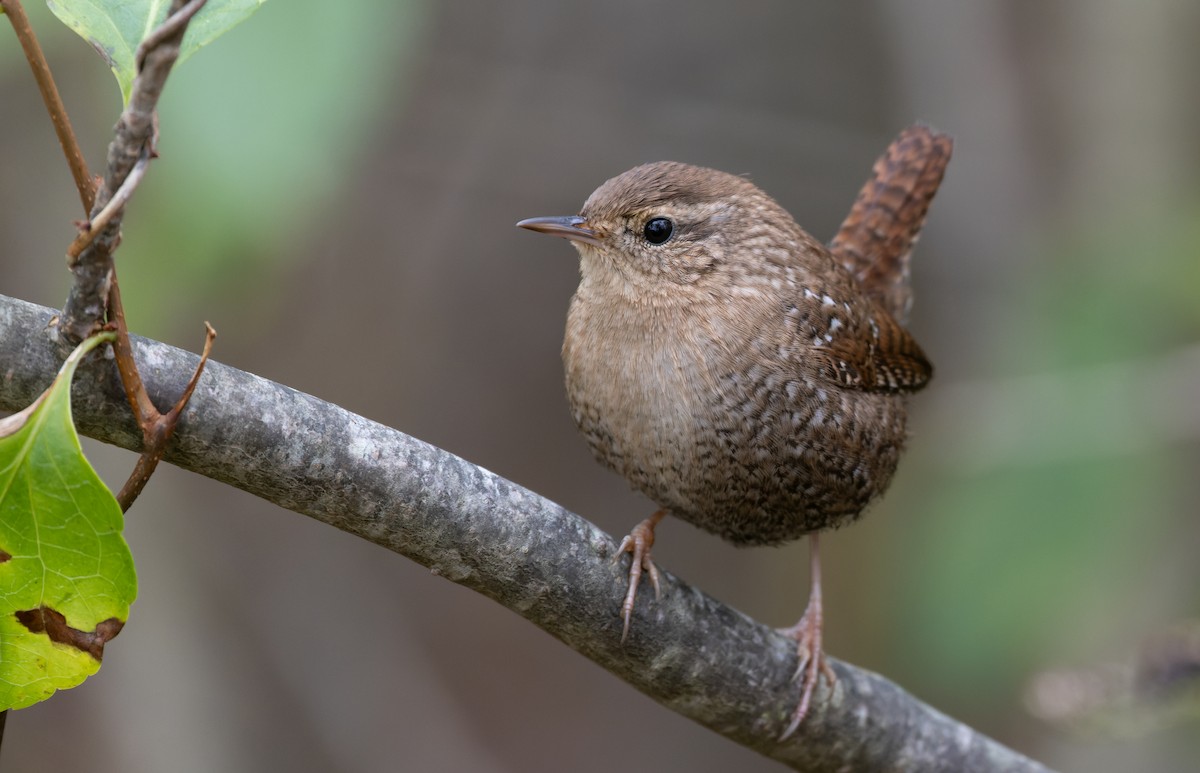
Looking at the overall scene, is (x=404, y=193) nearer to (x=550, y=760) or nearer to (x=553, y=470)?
(x=553, y=470)

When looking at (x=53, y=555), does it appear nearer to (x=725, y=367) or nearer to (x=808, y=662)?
(x=725, y=367)

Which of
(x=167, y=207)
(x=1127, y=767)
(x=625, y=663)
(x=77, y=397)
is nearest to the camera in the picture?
(x=77, y=397)

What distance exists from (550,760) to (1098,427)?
3.47 m

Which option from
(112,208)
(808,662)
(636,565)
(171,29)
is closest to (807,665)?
(808,662)

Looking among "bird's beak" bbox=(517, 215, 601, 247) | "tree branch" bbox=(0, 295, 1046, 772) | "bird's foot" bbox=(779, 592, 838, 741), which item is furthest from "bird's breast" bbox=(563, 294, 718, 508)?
"bird's foot" bbox=(779, 592, 838, 741)

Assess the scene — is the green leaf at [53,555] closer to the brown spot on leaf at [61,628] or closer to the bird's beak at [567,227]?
the brown spot on leaf at [61,628]

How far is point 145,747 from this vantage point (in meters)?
4.02

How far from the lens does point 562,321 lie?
21.3 ft

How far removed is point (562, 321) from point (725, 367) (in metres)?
3.84

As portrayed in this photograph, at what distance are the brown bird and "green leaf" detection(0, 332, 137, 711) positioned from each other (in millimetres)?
1205

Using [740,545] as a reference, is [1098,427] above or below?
above

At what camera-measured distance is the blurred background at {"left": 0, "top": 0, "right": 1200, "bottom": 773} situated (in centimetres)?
269

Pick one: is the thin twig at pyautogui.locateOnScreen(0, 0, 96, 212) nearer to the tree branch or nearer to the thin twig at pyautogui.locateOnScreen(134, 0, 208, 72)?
the thin twig at pyautogui.locateOnScreen(134, 0, 208, 72)

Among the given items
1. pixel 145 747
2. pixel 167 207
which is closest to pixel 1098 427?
pixel 167 207
